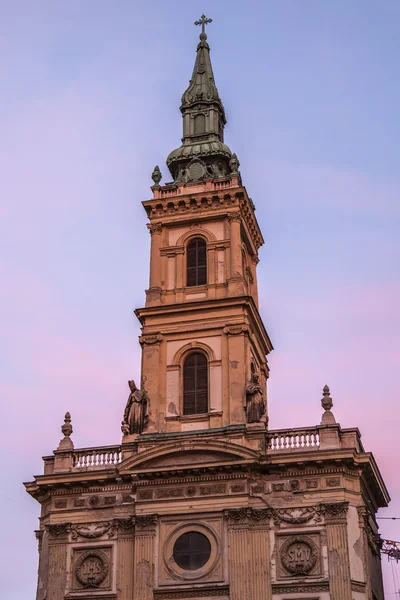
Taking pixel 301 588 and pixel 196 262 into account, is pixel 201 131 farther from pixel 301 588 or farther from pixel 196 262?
pixel 301 588

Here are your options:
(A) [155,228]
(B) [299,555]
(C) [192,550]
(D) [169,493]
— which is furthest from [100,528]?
(A) [155,228]

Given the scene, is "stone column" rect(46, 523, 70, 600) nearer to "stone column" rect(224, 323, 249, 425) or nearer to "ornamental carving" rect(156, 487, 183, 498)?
"ornamental carving" rect(156, 487, 183, 498)

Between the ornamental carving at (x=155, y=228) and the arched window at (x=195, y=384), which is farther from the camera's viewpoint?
the ornamental carving at (x=155, y=228)

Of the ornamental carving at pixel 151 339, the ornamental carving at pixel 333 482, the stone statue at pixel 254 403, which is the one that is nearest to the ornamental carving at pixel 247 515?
the ornamental carving at pixel 333 482

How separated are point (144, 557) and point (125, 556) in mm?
883

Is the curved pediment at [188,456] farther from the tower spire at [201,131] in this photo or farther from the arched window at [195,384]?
the tower spire at [201,131]

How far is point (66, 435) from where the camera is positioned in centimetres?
4038

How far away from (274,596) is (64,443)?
10.7 meters

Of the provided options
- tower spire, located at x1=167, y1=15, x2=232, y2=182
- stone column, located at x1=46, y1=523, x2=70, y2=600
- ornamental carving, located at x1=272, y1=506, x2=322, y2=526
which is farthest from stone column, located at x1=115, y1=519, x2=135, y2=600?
tower spire, located at x1=167, y1=15, x2=232, y2=182

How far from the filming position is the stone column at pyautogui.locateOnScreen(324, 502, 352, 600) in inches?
Result: 1352

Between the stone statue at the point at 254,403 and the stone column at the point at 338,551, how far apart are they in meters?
4.65

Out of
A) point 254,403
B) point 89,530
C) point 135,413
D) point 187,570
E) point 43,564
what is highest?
point 135,413

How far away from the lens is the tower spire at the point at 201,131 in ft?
153

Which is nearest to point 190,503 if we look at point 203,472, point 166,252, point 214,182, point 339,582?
point 203,472
